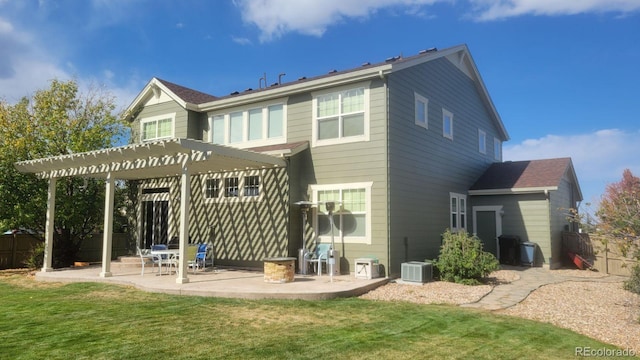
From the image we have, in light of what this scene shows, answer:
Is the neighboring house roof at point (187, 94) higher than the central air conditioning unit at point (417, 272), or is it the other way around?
the neighboring house roof at point (187, 94)

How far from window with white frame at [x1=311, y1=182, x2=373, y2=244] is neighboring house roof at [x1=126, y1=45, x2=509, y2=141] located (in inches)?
115

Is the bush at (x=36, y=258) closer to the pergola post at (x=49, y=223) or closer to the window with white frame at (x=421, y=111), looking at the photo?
the pergola post at (x=49, y=223)

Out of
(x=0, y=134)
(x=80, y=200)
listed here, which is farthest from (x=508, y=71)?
(x=0, y=134)

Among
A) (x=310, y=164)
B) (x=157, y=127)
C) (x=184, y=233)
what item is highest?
(x=157, y=127)

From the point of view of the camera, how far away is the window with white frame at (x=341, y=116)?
38.9 feet

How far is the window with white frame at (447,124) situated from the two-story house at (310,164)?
0.22 ft

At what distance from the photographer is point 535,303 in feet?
28.3

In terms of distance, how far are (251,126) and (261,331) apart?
8997 millimetres

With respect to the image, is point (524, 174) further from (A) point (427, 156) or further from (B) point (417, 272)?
(B) point (417, 272)

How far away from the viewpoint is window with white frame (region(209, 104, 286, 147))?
44.2 feet

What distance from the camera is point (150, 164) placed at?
433 inches

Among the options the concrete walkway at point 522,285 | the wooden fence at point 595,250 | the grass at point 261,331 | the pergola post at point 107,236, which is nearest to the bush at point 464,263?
the concrete walkway at point 522,285

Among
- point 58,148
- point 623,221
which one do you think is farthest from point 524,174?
point 58,148

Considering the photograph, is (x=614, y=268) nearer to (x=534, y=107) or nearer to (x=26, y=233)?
(x=534, y=107)
